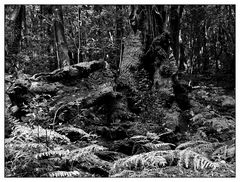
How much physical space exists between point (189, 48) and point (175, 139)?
4.31 meters

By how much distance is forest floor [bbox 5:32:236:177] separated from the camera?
3.03 meters

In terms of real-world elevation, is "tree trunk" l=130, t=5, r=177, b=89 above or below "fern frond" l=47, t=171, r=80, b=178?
above

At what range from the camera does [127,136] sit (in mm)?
5270

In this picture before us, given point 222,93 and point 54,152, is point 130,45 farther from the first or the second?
point 54,152

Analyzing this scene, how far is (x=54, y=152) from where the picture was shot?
3053mm

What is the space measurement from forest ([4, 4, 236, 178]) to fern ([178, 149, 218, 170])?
1 centimetres

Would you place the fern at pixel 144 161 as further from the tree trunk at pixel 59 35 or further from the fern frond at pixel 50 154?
the tree trunk at pixel 59 35

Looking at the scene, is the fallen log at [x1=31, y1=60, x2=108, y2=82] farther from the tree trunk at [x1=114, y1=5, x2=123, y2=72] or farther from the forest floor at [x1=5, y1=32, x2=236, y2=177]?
the tree trunk at [x1=114, y1=5, x2=123, y2=72]

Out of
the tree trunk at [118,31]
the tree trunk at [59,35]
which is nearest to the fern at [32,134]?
the tree trunk at [118,31]

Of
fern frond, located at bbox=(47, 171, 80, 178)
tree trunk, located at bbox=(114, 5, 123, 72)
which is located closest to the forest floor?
fern frond, located at bbox=(47, 171, 80, 178)

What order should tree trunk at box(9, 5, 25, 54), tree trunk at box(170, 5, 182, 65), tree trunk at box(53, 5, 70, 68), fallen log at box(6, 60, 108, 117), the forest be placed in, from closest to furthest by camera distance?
the forest → fallen log at box(6, 60, 108, 117) → tree trunk at box(9, 5, 25, 54) → tree trunk at box(170, 5, 182, 65) → tree trunk at box(53, 5, 70, 68)

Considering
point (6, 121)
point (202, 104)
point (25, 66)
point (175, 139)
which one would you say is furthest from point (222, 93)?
point (25, 66)

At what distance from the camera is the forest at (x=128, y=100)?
319 centimetres
